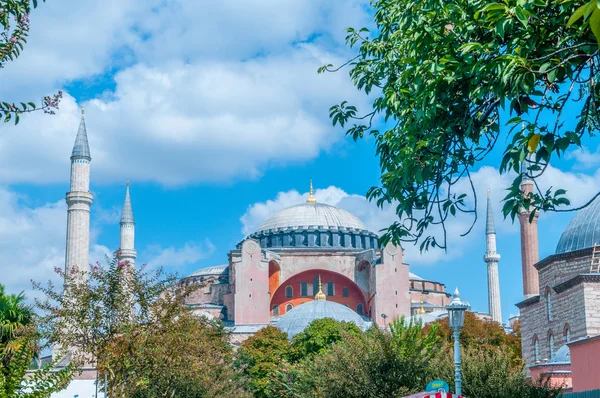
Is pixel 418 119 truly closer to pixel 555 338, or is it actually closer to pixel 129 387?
pixel 129 387

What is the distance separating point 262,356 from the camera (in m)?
41.2

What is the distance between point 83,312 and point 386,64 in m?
10.5

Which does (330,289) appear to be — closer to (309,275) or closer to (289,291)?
(309,275)

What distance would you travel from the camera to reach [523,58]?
6484 mm

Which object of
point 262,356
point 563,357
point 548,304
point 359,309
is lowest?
point 563,357

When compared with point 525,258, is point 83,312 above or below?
below

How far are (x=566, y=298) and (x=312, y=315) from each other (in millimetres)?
21836

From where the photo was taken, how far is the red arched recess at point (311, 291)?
5950 centimetres

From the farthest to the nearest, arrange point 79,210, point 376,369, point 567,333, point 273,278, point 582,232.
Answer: point 273,278 < point 79,210 < point 582,232 < point 567,333 < point 376,369

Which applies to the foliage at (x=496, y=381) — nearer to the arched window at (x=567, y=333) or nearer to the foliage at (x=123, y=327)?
the foliage at (x=123, y=327)

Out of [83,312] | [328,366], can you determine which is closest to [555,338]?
[328,366]

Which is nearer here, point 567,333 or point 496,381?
point 496,381

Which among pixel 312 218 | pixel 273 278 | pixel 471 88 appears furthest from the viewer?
pixel 312 218

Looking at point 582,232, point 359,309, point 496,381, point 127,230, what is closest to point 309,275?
point 359,309
